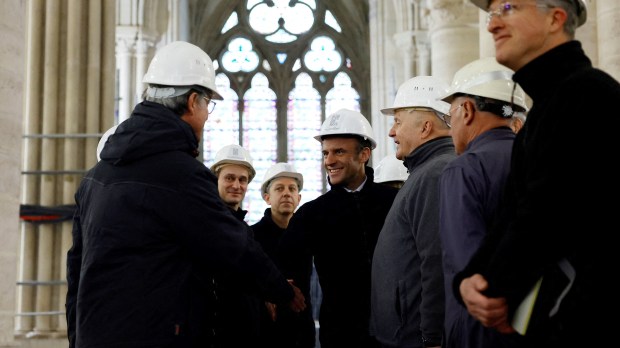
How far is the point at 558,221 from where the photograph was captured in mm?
2664

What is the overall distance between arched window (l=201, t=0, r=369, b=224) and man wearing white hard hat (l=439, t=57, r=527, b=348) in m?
25.7

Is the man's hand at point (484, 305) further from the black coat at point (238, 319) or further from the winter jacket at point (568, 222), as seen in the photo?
the black coat at point (238, 319)

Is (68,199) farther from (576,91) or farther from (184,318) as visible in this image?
(576,91)

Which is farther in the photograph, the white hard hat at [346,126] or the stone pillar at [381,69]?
the stone pillar at [381,69]

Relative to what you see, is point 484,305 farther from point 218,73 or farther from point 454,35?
point 218,73

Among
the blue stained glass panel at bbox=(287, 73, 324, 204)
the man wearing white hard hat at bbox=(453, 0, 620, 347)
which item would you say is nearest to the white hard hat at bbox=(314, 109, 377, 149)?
the man wearing white hard hat at bbox=(453, 0, 620, 347)

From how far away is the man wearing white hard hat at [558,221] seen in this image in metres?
2.63

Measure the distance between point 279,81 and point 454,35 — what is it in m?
16.5

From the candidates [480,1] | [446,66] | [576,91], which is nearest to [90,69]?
[446,66]

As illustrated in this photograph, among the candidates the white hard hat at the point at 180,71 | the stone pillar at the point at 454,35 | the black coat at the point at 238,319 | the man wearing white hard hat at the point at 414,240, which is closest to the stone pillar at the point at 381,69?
the stone pillar at the point at 454,35

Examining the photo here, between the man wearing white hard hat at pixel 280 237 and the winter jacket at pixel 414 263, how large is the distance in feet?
4.26

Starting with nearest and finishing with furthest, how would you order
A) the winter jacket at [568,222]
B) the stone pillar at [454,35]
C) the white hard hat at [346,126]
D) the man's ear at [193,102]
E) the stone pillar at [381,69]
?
the winter jacket at [568,222]
the man's ear at [193,102]
the white hard hat at [346,126]
the stone pillar at [454,35]
the stone pillar at [381,69]

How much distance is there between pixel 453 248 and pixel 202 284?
1.12 metres

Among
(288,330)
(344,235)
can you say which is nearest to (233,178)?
(288,330)
